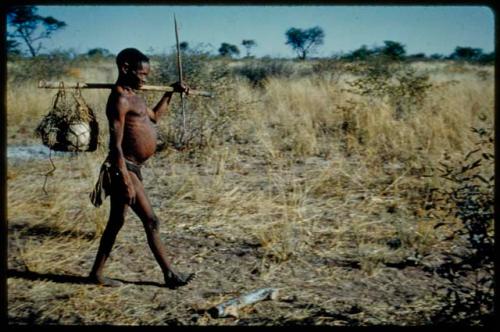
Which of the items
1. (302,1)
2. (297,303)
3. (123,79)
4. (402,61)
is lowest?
(297,303)

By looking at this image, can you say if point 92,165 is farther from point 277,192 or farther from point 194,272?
point 194,272

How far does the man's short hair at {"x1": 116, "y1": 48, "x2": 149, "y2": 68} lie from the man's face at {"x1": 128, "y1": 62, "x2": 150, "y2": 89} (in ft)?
0.09

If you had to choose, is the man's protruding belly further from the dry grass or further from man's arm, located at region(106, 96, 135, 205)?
the dry grass

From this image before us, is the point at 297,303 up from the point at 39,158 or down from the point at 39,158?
down

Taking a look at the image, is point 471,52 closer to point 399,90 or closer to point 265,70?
point 265,70

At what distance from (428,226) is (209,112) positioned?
4721 mm

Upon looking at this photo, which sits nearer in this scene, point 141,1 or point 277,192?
point 141,1

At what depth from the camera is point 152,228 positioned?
3525 mm

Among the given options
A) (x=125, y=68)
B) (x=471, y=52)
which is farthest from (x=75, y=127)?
(x=471, y=52)

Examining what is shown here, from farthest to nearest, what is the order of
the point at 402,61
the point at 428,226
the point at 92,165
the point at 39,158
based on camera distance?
the point at 402,61, the point at 39,158, the point at 92,165, the point at 428,226

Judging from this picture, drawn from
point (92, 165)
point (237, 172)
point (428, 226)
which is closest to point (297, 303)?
point (428, 226)

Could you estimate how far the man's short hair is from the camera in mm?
3342

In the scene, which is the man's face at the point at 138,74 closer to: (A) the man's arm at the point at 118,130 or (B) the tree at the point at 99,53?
(A) the man's arm at the point at 118,130

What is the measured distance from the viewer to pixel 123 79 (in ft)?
11.2
